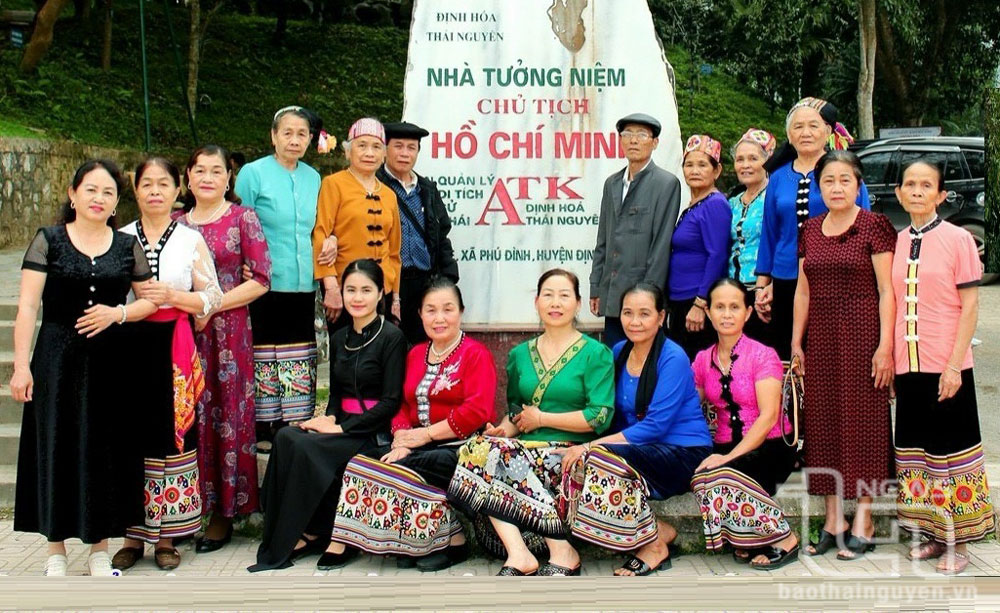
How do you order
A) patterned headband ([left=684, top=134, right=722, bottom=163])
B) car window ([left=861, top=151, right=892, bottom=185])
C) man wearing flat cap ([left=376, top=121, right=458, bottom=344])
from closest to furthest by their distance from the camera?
patterned headband ([left=684, top=134, right=722, bottom=163]) < man wearing flat cap ([left=376, top=121, right=458, bottom=344]) < car window ([left=861, top=151, right=892, bottom=185])

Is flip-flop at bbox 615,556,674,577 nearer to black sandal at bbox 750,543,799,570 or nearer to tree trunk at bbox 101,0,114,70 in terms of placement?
black sandal at bbox 750,543,799,570

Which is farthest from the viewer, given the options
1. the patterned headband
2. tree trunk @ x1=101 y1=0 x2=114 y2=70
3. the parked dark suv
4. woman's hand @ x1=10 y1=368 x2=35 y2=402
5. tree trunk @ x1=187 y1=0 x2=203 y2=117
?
tree trunk @ x1=101 y1=0 x2=114 y2=70

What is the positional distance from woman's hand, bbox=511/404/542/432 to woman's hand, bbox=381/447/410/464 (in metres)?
0.49

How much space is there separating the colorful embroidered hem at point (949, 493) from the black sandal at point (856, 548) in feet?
0.76

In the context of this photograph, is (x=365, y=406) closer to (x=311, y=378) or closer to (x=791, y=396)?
(x=311, y=378)

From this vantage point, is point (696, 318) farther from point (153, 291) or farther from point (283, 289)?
point (153, 291)

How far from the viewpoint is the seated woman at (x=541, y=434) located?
13.5ft

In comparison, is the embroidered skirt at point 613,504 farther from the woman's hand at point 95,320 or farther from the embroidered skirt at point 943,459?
the woman's hand at point 95,320

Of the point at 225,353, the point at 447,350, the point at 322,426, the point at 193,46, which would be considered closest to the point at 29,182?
the point at 193,46

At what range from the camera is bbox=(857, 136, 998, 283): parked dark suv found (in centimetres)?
1149

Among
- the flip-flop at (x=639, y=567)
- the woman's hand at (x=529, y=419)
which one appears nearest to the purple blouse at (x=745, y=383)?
the flip-flop at (x=639, y=567)

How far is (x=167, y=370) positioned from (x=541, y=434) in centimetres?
158

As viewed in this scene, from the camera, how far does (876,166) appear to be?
1232 centimetres

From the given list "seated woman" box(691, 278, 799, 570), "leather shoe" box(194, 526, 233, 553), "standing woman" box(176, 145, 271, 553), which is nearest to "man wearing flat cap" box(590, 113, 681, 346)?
"seated woman" box(691, 278, 799, 570)
